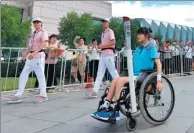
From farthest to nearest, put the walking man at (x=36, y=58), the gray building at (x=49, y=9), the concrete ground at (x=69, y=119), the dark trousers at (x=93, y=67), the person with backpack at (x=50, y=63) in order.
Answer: the gray building at (x=49, y=9), the dark trousers at (x=93, y=67), the person with backpack at (x=50, y=63), the walking man at (x=36, y=58), the concrete ground at (x=69, y=119)

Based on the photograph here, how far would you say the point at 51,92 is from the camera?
7.68 meters

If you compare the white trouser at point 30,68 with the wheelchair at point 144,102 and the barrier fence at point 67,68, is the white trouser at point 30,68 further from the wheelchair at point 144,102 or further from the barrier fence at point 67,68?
the wheelchair at point 144,102

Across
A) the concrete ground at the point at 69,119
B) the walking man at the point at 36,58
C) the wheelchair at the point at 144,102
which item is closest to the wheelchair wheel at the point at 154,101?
the wheelchair at the point at 144,102

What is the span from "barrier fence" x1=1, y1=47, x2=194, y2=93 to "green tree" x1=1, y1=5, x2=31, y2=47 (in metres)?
30.8

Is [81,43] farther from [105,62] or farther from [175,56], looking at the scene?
[175,56]

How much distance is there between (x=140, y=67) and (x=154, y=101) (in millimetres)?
509

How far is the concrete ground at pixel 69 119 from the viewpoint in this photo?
4012 mm

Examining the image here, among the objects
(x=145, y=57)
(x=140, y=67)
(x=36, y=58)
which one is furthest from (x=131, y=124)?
(x=36, y=58)

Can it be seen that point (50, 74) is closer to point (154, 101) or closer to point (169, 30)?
point (154, 101)

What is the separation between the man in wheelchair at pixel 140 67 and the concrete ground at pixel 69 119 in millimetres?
248

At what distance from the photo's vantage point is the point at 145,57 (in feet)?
14.0

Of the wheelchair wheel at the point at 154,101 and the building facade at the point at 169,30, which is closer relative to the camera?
the wheelchair wheel at the point at 154,101

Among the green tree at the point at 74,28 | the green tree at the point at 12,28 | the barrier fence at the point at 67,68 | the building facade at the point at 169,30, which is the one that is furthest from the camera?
the building facade at the point at 169,30

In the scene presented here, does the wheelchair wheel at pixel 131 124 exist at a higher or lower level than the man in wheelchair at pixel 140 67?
lower
